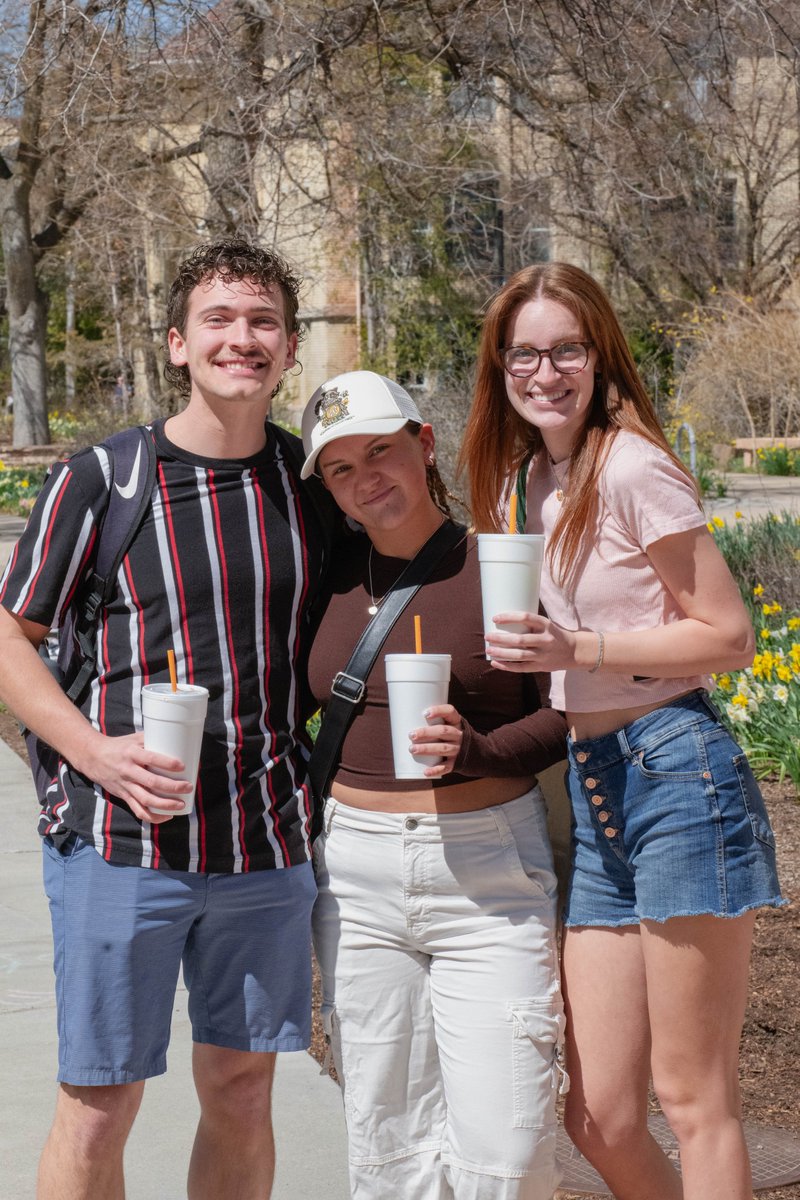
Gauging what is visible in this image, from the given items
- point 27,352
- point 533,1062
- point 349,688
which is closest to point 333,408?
point 349,688

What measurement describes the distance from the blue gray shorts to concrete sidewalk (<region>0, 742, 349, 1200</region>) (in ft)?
2.57

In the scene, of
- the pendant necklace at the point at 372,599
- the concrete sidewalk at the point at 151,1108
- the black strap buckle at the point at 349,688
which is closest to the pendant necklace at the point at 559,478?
the pendant necklace at the point at 372,599

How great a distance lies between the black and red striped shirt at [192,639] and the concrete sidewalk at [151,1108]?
42.8 inches

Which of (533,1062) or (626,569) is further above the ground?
(626,569)

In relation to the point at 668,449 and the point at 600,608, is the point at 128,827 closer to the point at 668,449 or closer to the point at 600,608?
the point at 600,608

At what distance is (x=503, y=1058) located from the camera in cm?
237

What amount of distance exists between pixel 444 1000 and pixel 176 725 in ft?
2.31

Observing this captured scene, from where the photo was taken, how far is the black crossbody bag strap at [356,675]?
2498mm

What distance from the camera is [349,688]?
2.49 m

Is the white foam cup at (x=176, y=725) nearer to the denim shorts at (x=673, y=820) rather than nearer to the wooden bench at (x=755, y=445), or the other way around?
the denim shorts at (x=673, y=820)

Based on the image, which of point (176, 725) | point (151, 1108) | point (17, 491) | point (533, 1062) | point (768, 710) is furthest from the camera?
point (17, 491)

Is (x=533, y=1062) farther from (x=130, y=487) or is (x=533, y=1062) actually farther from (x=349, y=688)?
(x=130, y=487)

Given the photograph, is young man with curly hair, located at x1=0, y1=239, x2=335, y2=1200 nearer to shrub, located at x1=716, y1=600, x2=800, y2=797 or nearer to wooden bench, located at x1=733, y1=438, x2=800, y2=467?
shrub, located at x1=716, y1=600, x2=800, y2=797

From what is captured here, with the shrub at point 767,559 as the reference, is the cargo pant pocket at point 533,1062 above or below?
below
